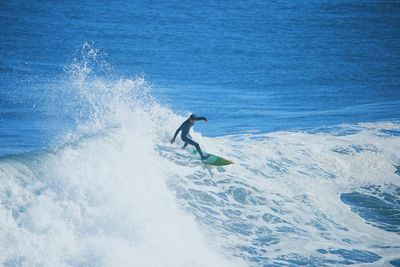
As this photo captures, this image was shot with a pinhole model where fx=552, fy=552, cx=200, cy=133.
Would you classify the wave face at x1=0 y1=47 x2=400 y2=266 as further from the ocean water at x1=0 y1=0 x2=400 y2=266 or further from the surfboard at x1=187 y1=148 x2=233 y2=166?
the surfboard at x1=187 y1=148 x2=233 y2=166

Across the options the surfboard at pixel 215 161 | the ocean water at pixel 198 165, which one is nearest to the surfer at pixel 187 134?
the surfboard at pixel 215 161

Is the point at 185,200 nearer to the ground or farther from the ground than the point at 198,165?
nearer to the ground

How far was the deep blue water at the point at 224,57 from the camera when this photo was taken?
30.6m

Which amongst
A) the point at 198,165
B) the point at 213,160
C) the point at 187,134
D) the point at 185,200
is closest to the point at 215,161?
the point at 213,160

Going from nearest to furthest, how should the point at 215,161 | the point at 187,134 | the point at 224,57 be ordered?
1. the point at 187,134
2. the point at 215,161
3. the point at 224,57

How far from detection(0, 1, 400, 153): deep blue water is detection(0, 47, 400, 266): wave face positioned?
527cm

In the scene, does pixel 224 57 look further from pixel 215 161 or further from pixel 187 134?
pixel 187 134

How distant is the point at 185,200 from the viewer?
15.6m

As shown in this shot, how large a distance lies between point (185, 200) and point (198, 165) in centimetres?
227

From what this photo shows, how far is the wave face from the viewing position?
37.7ft

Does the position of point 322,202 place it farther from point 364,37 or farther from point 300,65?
point 364,37

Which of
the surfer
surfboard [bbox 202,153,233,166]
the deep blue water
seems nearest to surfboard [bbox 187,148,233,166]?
surfboard [bbox 202,153,233,166]

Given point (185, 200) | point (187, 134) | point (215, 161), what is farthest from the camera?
point (215, 161)

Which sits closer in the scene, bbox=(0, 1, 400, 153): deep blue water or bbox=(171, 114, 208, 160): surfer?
bbox=(171, 114, 208, 160): surfer
